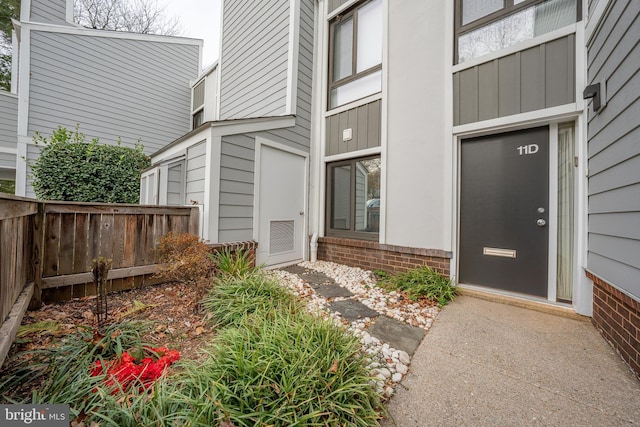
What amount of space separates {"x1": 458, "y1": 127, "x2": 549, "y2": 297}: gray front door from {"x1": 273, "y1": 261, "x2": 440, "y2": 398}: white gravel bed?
105 cm

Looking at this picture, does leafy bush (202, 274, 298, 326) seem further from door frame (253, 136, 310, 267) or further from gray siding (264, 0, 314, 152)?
gray siding (264, 0, 314, 152)

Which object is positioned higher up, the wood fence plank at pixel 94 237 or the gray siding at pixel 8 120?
the gray siding at pixel 8 120

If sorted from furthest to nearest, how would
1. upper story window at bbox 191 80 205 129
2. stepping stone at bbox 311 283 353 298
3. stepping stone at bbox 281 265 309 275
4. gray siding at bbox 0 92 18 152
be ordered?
upper story window at bbox 191 80 205 129
gray siding at bbox 0 92 18 152
stepping stone at bbox 281 265 309 275
stepping stone at bbox 311 283 353 298

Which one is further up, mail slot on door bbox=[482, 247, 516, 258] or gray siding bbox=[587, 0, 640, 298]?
gray siding bbox=[587, 0, 640, 298]

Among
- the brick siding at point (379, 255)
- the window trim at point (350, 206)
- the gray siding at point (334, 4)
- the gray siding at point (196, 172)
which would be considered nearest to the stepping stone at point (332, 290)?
the brick siding at point (379, 255)

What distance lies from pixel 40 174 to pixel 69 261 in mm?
3324

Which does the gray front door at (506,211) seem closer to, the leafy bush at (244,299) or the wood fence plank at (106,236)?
the leafy bush at (244,299)

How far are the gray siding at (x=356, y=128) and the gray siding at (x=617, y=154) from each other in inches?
98.6

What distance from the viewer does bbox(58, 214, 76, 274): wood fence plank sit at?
2.53 meters

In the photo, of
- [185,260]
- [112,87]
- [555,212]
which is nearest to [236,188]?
[185,260]

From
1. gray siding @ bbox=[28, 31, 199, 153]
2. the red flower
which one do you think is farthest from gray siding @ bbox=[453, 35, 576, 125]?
gray siding @ bbox=[28, 31, 199, 153]

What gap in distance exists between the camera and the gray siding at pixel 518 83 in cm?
273

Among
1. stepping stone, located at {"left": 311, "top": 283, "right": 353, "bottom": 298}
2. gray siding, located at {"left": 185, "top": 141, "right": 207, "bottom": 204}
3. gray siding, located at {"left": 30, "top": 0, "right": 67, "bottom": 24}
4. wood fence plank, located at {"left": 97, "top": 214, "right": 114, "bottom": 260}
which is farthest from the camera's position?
gray siding, located at {"left": 30, "top": 0, "right": 67, "bottom": 24}

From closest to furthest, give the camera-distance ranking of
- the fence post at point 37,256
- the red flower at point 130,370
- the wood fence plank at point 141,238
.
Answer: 1. the red flower at point 130,370
2. the fence post at point 37,256
3. the wood fence plank at point 141,238
